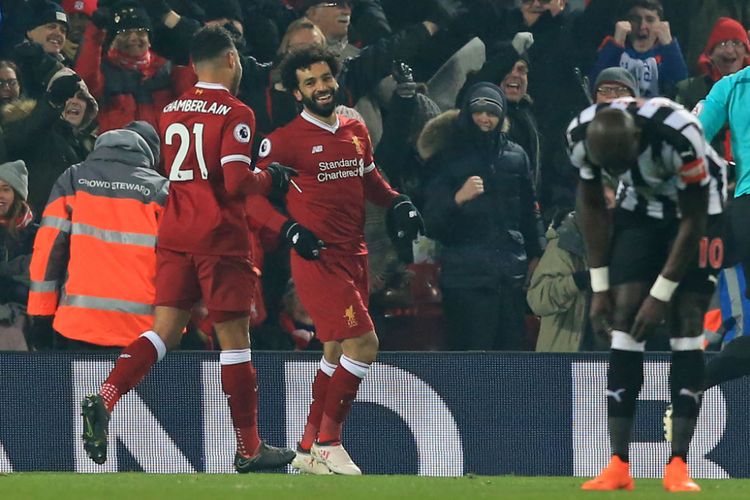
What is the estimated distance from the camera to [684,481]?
242 inches

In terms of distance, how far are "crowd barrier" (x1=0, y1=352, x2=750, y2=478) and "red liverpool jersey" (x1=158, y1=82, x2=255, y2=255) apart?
1.33 metres

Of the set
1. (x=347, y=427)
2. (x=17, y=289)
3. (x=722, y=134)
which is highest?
(x=722, y=134)

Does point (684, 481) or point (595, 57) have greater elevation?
point (595, 57)

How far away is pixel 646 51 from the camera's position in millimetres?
9312

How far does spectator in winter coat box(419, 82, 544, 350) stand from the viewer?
8867mm

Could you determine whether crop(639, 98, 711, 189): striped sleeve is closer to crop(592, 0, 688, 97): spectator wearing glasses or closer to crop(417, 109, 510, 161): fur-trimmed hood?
crop(417, 109, 510, 161): fur-trimmed hood

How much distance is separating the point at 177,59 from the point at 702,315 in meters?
4.29

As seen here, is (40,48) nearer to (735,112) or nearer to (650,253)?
(735,112)

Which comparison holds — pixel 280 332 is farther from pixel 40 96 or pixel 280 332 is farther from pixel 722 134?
pixel 722 134

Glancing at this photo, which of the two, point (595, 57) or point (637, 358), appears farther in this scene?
point (595, 57)

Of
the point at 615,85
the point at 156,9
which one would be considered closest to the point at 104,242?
the point at 156,9

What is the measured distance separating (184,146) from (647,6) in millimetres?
3356

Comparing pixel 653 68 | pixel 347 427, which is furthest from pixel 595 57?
pixel 347 427

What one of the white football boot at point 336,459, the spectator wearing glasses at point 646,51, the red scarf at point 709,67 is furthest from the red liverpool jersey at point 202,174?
the red scarf at point 709,67
